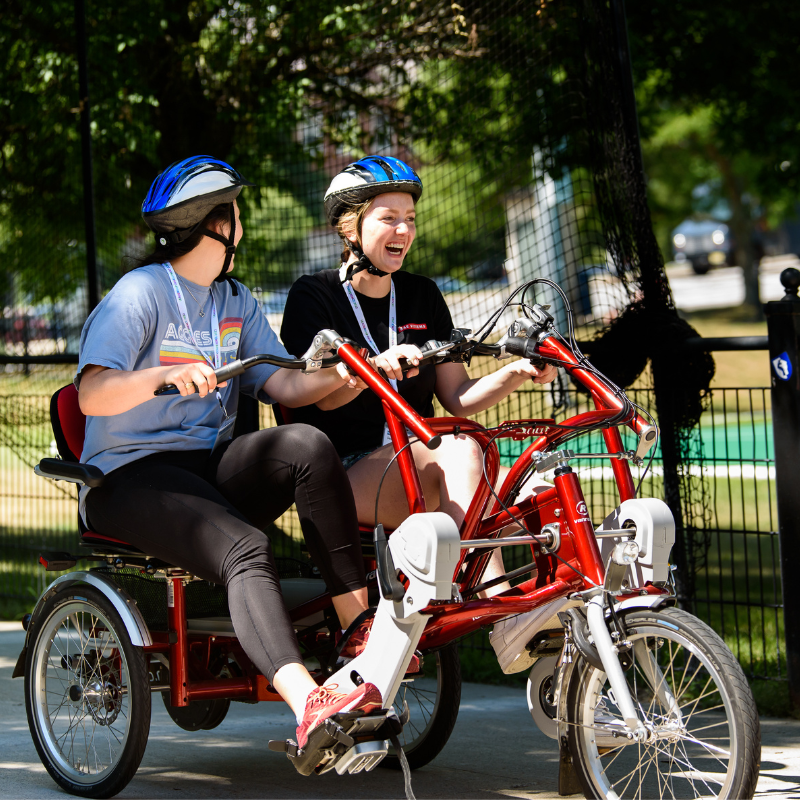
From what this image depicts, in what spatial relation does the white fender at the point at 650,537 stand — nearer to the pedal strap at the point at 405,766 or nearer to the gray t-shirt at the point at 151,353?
the pedal strap at the point at 405,766

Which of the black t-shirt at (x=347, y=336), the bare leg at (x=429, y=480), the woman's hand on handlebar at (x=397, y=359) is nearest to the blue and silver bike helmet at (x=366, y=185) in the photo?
the black t-shirt at (x=347, y=336)

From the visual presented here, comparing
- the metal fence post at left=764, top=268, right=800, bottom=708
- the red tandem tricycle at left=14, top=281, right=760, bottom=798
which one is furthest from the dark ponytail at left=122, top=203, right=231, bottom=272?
the metal fence post at left=764, top=268, right=800, bottom=708

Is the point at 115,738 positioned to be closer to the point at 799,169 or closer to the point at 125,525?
the point at 125,525

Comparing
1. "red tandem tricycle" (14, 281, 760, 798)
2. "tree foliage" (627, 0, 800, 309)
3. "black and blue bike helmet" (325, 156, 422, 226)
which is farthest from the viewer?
"tree foliage" (627, 0, 800, 309)

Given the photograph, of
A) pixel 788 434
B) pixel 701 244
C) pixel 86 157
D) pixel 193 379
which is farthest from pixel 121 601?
pixel 701 244

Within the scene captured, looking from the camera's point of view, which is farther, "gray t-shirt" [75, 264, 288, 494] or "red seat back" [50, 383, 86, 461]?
"red seat back" [50, 383, 86, 461]

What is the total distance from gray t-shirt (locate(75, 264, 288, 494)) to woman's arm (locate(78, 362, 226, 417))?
0.16 feet

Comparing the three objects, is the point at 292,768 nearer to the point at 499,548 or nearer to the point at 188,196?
the point at 499,548

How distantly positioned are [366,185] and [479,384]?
2.41ft

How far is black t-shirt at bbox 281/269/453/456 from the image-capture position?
3.81 metres

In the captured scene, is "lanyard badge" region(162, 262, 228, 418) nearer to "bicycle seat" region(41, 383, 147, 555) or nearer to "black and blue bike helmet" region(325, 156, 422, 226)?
"bicycle seat" region(41, 383, 147, 555)

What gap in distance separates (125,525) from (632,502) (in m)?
1.43

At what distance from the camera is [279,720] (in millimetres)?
4465

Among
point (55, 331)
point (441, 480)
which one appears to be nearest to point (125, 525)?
point (441, 480)
